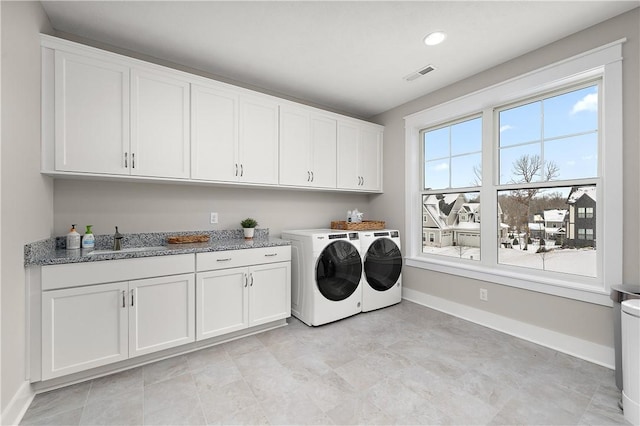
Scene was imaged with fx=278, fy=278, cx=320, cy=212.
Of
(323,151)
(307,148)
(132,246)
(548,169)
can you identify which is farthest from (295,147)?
(548,169)

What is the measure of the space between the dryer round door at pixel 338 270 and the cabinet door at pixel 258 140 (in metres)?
0.95

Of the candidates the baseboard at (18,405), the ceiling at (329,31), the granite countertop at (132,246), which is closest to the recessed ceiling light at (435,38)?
the ceiling at (329,31)

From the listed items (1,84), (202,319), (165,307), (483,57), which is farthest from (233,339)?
(483,57)

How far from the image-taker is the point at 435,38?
2.22 meters

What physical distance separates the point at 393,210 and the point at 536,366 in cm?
214

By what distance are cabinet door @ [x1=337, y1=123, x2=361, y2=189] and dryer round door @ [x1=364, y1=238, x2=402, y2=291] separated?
2.73ft

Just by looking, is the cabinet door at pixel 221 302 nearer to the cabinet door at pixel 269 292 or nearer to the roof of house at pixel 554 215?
the cabinet door at pixel 269 292

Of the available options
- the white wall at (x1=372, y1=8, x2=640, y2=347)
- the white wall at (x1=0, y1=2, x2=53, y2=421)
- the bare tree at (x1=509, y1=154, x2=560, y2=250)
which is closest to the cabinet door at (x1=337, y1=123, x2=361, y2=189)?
the white wall at (x1=372, y1=8, x2=640, y2=347)

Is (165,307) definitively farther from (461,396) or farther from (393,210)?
(393,210)

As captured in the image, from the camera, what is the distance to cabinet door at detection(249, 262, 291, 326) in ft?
8.30

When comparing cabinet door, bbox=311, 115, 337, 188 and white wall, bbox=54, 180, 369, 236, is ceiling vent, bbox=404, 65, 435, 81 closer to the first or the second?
cabinet door, bbox=311, 115, 337, 188

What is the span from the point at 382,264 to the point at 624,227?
1.98 meters

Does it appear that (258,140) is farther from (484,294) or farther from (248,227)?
(484,294)

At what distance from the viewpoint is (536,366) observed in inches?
80.3
